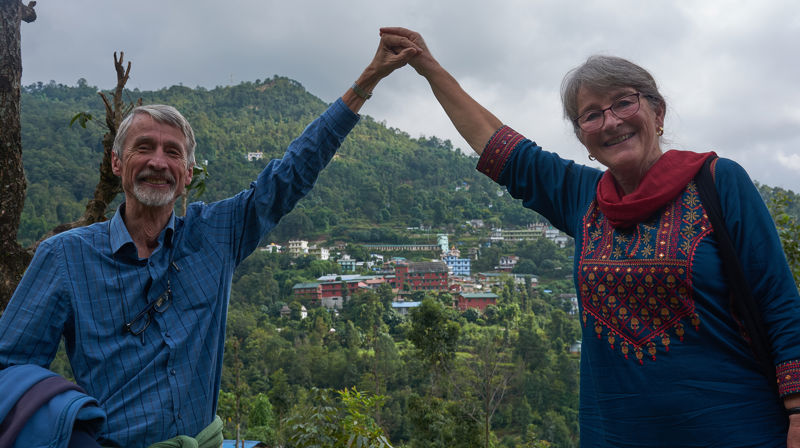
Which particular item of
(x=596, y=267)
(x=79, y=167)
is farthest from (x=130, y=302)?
(x=79, y=167)

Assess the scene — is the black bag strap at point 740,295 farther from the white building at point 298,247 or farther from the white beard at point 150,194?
the white building at point 298,247

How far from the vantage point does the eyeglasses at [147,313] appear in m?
1.01

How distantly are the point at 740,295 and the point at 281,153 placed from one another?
4931cm

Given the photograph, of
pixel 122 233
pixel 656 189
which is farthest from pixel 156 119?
pixel 656 189

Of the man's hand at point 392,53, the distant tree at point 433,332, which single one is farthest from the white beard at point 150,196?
the distant tree at point 433,332

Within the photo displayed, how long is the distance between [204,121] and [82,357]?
55.7m

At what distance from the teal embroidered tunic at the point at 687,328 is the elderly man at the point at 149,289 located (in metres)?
0.72

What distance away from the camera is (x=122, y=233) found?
1.07 meters

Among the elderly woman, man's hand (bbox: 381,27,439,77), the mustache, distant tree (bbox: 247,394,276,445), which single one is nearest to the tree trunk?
the mustache

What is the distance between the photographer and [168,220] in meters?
1.16

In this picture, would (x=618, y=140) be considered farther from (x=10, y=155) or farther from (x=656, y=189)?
(x=10, y=155)

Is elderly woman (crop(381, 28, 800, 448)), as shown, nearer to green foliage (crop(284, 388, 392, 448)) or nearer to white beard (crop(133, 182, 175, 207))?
white beard (crop(133, 182, 175, 207))

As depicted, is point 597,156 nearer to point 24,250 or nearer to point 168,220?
point 168,220

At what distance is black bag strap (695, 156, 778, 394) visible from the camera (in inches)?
34.7
